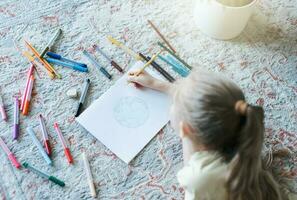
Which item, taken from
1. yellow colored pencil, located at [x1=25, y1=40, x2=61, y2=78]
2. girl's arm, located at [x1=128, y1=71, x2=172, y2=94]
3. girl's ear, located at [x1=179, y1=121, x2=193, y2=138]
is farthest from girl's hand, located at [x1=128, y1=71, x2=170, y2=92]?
Result: girl's ear, located at [x1=179, y1=121, x2=193, y2=138]

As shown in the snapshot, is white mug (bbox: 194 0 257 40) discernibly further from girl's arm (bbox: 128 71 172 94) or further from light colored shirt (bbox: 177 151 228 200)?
light colored shirt (bbox: 177 151 228 200)

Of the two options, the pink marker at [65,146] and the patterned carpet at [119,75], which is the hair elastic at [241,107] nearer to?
the patterned carpet at [119,75]

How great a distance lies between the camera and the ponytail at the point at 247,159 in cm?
61

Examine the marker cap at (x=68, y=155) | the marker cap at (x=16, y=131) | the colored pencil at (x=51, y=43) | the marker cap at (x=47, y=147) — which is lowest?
the marker cap at (x=68, y=155)

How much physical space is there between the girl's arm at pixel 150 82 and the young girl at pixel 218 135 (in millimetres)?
258

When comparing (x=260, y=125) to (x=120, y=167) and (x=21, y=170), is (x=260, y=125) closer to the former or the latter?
(x=120, y=167)

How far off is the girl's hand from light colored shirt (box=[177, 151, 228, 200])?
276 mm

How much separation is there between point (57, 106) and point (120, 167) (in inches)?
9.0

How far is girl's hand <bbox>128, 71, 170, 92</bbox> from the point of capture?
0.96 metres

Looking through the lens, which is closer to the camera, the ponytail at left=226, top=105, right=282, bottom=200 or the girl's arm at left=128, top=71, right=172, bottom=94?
the ponytail at left=226, top=105, right=282, bottom=200

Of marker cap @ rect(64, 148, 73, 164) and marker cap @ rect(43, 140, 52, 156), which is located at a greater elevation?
marker cap @ rect(43, 140, 52, 156)

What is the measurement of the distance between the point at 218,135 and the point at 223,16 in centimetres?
49

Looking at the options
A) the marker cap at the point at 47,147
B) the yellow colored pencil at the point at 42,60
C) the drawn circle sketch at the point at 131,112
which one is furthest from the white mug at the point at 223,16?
the marker cap at the point at 47,147

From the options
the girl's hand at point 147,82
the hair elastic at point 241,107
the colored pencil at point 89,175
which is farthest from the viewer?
the girl's hand at point 147,82
